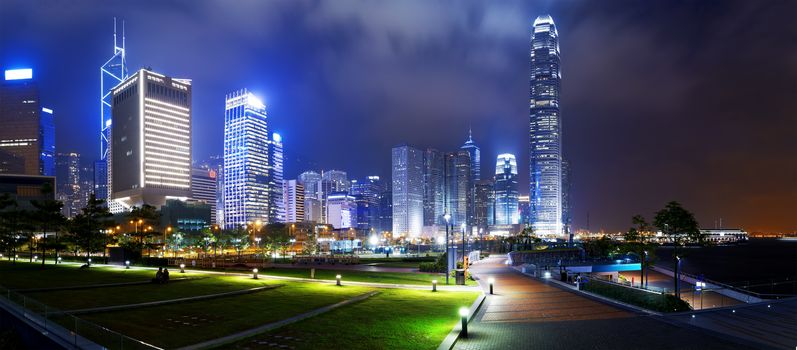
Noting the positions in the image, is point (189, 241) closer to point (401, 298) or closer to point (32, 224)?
point (32, 224)

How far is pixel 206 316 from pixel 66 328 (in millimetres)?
5548

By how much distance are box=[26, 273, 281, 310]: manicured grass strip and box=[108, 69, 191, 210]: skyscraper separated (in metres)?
134

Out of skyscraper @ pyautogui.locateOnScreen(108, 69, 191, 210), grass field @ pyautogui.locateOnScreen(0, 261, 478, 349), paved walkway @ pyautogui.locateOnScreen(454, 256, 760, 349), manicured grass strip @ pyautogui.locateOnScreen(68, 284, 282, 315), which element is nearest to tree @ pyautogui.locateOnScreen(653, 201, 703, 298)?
paved walkway @ pyautogui.locateOnScreen(454, 256, 760, 349)

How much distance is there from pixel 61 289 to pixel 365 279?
1921cm

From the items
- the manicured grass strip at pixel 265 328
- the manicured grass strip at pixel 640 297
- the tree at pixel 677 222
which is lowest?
the manicured grass strip at pixel 640 297

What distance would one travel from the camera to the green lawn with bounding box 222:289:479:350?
1616 cm

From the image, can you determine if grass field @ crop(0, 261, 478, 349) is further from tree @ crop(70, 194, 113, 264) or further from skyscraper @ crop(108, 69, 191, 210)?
skyscraper @ crop(108, 69, 191, 210)

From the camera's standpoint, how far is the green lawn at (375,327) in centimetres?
1616

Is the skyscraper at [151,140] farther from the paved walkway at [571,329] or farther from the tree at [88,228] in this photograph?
the paved walkway at [571,329]

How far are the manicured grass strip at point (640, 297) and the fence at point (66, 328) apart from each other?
21.5 metres

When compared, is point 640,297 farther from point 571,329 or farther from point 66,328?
point 66,328

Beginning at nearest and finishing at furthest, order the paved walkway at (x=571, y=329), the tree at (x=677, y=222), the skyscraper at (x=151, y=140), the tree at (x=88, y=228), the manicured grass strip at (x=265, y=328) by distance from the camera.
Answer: the manicured grass strip at (x=265, y=328) < the paved walkway at (x=571, y=329) < the tree at (x=677, y=222) < the tree at (x=88, y=228) < the skyscraper at (x=151, y=140)

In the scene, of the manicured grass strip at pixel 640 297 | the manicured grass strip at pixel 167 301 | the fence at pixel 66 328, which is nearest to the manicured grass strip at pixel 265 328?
the fence at pixel 66 328

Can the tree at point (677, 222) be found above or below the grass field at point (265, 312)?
above
